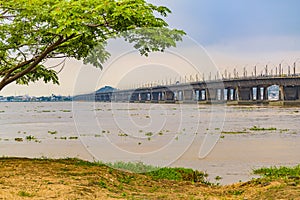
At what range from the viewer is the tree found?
469 inches

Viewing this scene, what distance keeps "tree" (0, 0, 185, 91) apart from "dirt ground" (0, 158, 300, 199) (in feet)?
12.4

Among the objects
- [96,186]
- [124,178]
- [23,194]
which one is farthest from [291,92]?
[23,194]

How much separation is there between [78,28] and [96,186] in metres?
4.07

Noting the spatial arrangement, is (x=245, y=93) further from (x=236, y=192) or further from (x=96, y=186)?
(x=96, y=186)

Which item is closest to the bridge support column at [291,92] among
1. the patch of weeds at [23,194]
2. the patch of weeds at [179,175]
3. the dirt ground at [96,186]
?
the patch of weeds at [179,175]

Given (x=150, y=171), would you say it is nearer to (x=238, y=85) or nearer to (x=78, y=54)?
(x=78, y=54)

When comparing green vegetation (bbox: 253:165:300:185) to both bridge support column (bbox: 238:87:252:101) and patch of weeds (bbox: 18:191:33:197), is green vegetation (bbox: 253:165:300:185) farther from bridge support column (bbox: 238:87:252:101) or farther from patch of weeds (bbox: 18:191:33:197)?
bridge support column (bbox: 238:87:252:101)

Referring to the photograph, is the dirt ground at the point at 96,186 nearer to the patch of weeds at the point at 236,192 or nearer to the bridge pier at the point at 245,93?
the patch of weeds at the point at 236,192

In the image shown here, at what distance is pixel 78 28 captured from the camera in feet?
38.5

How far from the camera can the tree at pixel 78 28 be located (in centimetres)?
1191

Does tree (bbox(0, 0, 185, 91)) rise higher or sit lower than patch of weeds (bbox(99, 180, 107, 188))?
higher

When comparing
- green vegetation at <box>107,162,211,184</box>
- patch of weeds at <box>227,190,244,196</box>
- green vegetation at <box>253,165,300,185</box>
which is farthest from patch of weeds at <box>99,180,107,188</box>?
green vegetation at <box>253,165,300,185</box>

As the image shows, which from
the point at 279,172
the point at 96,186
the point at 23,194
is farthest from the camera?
the point at 279,172

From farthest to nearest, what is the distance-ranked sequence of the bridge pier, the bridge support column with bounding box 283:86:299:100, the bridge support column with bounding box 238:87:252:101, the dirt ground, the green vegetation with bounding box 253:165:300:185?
the bridge support column with bounding box 238:87:252:101, the bridge pier, the bridge support column with bounding box 283:86:299:100, the green vegetation with bounding box 253:165:300:185, the dirt ground
